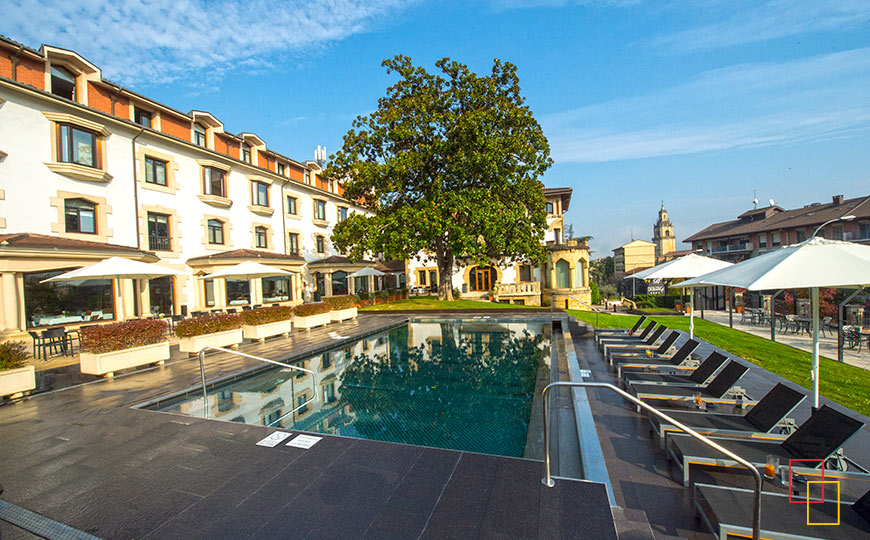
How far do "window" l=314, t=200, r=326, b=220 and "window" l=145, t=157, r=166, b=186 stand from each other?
1220 centimetres

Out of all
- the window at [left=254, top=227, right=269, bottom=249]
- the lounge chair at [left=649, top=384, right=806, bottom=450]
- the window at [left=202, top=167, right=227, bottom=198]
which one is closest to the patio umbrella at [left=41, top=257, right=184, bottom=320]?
the window at [left=202, top=167, right=227, bottom=198]

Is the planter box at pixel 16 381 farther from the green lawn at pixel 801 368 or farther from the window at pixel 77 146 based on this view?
the green lawn at pixel 801 368

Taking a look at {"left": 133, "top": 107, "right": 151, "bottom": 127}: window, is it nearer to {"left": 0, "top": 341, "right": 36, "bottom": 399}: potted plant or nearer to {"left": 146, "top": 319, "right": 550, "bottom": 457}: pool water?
{"left": 0, "top": 341, "right": 36, "bottom": 399}: potted plant

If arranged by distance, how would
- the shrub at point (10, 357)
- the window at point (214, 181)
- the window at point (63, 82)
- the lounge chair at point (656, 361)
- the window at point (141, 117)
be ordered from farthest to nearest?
the window at point (214, 181)
the window at point (141, 117)
the window at point (63, 82)
the lounge chair at point (656, 361)
the shrub at point (10, 357)

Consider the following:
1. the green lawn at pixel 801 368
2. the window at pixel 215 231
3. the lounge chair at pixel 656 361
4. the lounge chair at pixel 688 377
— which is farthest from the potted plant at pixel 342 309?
the green lawn at pixel 801 368

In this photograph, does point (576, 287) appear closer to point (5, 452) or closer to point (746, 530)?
point (746, 530)

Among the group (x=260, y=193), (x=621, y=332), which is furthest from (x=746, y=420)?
(x=260, y=193)

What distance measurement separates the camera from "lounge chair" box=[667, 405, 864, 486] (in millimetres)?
3822

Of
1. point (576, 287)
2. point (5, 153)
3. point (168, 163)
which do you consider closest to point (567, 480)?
point (5, 153)

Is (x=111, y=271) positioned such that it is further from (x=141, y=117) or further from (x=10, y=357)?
(x=141, y=117)

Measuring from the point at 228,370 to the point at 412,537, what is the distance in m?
7.89

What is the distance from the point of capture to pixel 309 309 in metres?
16.1

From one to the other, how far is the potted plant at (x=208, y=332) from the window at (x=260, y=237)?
14.4 metres

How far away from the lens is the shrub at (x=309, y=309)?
622 inches
